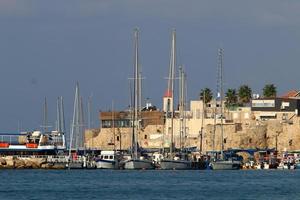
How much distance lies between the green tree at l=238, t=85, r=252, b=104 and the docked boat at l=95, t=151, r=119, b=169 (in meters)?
48.2

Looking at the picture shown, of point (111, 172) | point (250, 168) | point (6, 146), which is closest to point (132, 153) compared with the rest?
point (111, 172)

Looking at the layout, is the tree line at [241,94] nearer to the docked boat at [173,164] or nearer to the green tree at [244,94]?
the green tree at [244,94]

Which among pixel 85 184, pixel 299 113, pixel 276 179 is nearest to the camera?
pixel 85 184

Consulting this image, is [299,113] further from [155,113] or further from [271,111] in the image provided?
[155,113]

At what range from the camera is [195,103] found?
6112 inches

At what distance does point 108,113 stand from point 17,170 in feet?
114

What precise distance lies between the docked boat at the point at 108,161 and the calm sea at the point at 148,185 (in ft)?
7.24

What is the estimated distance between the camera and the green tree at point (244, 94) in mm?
171212

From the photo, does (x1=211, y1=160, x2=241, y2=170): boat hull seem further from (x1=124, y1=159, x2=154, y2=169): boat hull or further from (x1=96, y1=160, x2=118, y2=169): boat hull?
(x1=96, y1=160, x2=118, y2=169): boat hull

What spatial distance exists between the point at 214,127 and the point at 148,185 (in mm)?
34365

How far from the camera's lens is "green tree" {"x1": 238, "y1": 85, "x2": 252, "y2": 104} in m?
171

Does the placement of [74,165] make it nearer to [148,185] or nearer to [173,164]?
[173,164]

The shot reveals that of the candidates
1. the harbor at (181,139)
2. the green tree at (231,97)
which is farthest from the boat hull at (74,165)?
the green tree at (231,97)

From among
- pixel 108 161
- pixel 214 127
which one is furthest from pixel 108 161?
pixel 214 127
